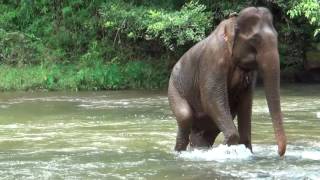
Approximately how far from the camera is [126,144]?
9.95 meters

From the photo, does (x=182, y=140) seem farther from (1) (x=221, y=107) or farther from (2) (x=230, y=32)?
(2) (x=230, y=32)

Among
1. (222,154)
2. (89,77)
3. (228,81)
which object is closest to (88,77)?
(89,77)

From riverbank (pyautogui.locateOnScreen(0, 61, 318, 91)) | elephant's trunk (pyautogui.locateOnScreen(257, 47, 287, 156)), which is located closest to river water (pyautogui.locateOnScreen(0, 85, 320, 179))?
elephant's trunk (pyautogui.locateOnScreen(257, 47, 287, 156))

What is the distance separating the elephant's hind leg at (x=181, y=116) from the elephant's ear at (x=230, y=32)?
1084mm

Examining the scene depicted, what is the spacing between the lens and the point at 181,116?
8.63 m

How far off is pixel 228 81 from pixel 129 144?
231 centimetres

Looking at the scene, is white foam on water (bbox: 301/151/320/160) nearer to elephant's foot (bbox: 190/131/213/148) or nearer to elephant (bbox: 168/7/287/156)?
elephant (bbox: 168/7/287/156)

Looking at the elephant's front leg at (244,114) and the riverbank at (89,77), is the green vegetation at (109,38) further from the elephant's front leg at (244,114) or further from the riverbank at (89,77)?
the elephant's front leg at (244,114)

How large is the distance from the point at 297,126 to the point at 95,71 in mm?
10271

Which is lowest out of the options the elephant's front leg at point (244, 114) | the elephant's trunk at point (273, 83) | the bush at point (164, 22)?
the elephant's front leg at point (244, 114)

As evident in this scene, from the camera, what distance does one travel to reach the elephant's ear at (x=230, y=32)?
7910 millimetres

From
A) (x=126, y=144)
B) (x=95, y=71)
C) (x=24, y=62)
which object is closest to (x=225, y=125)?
(x=126, y=144)

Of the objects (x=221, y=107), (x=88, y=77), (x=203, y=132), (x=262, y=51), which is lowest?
(x=88, y=77)

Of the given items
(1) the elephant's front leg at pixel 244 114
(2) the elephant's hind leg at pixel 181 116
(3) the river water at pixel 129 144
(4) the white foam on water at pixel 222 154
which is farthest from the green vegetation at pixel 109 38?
(1) the elephant's front leg at pixel 244 114
